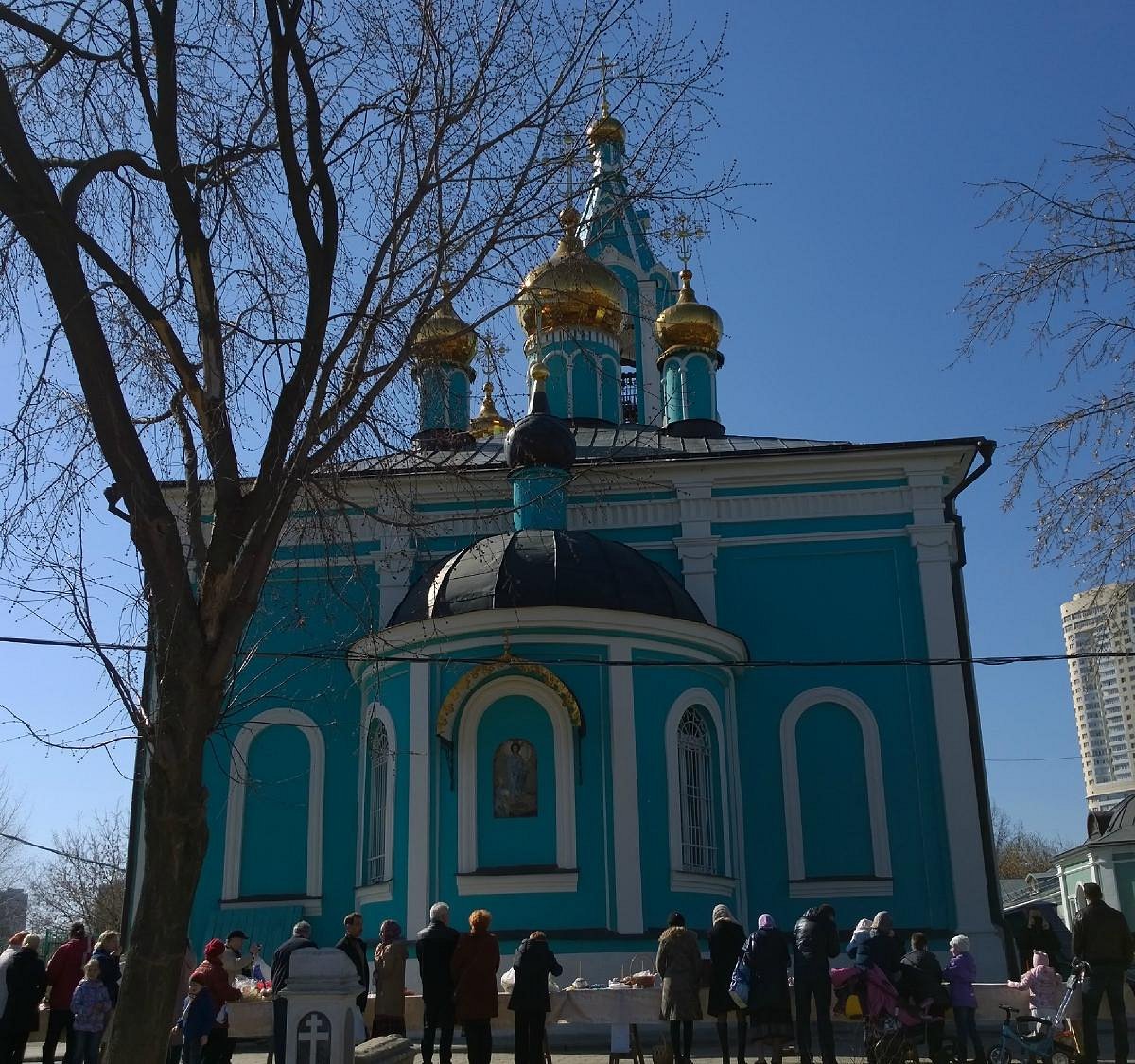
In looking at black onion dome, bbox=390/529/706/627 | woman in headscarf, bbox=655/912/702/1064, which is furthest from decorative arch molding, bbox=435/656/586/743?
woman in headscarf, bbox=655/912/702/1064

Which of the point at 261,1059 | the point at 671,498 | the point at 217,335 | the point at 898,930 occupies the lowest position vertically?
the point at 261,1059

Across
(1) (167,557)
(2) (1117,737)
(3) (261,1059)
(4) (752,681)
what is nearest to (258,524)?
(1) (167,557)

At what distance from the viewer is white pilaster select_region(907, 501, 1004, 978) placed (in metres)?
14.3

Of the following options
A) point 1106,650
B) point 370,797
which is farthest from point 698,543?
point 1106,650

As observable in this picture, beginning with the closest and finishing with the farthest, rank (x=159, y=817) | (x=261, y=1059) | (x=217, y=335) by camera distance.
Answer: (x=159, y=817), (x=217, y=335), (x=261, y=1059)

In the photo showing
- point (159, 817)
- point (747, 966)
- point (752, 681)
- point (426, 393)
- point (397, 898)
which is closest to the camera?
point (159, 817)

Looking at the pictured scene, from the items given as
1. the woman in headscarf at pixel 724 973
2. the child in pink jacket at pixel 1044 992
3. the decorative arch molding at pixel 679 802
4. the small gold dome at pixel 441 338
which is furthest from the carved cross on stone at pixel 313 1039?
the decorative arch molding at pixel 679 802

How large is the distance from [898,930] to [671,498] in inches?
219

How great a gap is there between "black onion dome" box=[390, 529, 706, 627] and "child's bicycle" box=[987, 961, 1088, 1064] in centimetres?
572

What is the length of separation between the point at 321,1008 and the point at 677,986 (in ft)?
10.8

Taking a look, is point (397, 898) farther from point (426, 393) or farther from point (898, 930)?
point (426, 393)

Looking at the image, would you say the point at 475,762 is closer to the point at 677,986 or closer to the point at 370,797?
the point at 370,797

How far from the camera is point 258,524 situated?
664 centimetres

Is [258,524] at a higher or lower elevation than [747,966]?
higher
